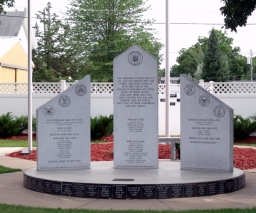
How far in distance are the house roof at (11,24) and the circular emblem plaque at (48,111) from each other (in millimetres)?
30583

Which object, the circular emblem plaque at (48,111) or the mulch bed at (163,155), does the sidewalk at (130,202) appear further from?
the mulch bed at (163,155)

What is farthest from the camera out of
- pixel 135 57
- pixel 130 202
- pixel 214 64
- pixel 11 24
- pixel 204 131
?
pixel 214 64

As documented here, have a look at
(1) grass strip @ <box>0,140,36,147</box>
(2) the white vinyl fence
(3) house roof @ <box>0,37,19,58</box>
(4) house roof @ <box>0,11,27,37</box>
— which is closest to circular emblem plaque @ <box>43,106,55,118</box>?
(1) grass strip @ <box>0,140,36,147</box>

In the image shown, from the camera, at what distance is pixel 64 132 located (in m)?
11.9

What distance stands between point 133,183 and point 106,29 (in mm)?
42204

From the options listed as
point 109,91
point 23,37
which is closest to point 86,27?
point 23,37

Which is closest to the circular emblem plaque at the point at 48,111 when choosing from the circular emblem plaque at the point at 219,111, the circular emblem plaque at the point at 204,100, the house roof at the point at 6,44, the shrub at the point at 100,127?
the circular emblem plaque at the point at 204,100

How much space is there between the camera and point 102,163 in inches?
521

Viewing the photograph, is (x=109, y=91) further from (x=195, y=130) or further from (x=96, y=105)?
(x=195, y=130)

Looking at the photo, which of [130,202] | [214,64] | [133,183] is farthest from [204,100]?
[214,64]

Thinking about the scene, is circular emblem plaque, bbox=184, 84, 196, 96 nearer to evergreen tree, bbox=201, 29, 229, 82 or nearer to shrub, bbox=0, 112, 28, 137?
shrub, bbox=0, 112, 28, 137

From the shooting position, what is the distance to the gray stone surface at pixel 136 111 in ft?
39.6

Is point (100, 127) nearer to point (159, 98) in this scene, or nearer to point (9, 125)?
point (159, 98)

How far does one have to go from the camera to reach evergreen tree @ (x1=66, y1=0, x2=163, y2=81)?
1955 inches
